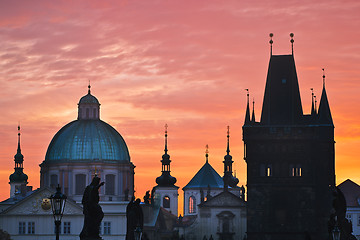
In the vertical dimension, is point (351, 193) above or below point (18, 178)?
below

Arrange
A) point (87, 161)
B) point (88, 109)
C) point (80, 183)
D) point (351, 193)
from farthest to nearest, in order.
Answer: point (88, 109), point (351, 193), point (87, 161), point (80, 183)

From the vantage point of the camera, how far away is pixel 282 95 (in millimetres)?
122688

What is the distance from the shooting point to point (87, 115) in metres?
142

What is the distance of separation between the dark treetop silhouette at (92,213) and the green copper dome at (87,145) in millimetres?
103388

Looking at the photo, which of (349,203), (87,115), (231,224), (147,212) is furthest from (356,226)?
(87,115)

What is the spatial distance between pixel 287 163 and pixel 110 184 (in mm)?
26692

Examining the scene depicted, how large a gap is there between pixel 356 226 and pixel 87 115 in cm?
3839

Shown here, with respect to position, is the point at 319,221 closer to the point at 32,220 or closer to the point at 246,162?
the point at 246,162

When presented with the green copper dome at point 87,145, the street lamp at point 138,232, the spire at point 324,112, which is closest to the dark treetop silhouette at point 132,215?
the street lamp at point 138,232

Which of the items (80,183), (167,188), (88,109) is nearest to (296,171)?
Answer: (80,183)

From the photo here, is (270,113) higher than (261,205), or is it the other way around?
(270,113)

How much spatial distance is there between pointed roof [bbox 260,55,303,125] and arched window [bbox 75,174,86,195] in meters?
25.8

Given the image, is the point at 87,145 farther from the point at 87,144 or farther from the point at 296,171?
the point at 296,171

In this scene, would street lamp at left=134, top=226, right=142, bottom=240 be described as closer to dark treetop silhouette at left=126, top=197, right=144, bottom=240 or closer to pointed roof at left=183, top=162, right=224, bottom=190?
dark treetop silhouette at left=126, top=197, right=144, bottom=240
